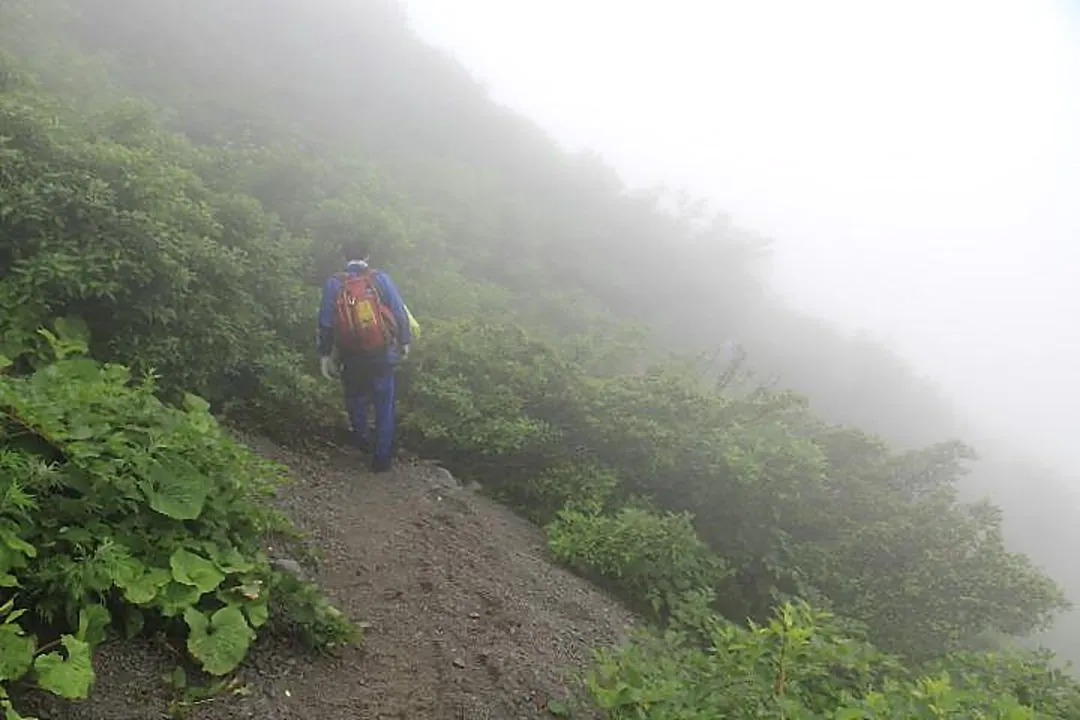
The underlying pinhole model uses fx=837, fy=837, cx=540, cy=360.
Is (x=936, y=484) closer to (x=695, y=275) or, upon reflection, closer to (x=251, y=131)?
(x=251, y=131)

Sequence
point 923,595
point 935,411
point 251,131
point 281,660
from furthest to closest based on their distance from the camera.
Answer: point 935,411, point 251,131, point 923,595, point 281,660

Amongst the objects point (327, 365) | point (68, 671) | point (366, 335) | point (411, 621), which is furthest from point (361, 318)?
point (68, 671)

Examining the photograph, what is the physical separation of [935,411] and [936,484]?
25612 millimetres

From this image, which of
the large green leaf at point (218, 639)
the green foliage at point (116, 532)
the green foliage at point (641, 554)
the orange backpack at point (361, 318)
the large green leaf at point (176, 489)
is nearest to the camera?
the green foliage at point (116, 532)

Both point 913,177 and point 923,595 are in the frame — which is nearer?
point 923,595

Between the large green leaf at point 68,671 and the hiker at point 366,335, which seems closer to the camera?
the large green leaf at point 68,671

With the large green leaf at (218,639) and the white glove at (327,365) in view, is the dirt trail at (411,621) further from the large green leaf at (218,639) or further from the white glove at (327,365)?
the white glove at (327,365)

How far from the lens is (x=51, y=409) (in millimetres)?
3699

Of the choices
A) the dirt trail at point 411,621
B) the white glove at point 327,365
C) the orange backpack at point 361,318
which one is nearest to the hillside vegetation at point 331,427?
the dirt trail at point 411,621

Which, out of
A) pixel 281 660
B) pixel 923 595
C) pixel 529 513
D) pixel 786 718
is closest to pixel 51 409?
pixel 281 660

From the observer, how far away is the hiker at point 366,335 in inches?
275

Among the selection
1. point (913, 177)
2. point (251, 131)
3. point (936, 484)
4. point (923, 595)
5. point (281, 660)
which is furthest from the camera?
point (913, 177)

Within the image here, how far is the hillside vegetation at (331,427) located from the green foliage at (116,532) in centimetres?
1

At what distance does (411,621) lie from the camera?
4.97 metres
